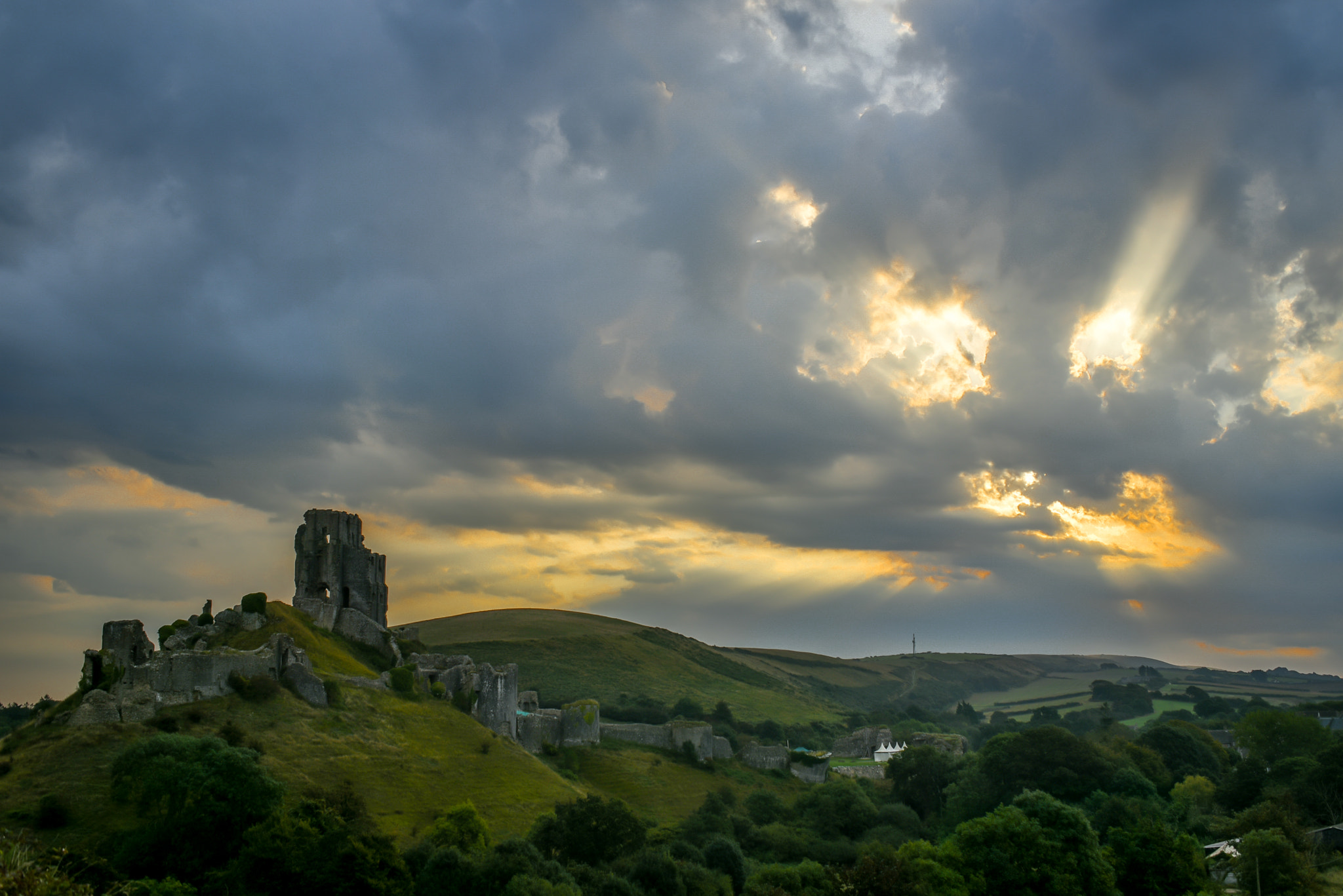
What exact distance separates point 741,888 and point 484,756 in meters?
20.9

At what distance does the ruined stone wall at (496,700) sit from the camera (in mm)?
74875

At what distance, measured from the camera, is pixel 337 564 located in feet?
269

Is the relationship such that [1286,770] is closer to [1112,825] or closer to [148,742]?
[1112,825]

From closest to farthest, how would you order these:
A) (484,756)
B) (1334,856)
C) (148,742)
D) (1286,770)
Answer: (148,742)
(1334,856)
(484,756)
(1286,770)

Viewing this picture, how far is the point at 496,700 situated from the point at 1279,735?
84064mm

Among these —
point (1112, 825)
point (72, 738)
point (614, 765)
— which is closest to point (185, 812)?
point (72, 738)

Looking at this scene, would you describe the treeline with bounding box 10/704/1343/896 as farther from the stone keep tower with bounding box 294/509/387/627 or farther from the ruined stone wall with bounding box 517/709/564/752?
the stone keep tower with bounding box 294/509/387/627

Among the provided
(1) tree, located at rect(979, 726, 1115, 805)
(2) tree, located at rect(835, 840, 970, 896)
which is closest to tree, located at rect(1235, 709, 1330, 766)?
(1) tree, located at rect(979, 726, 1115, 805)

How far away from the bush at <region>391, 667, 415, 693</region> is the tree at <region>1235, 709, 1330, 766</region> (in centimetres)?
8395

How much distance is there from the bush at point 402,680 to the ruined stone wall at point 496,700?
7.37 metres

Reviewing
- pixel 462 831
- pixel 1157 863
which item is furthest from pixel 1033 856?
pixel 462 831

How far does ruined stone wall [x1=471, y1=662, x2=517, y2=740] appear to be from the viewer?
2948 inches

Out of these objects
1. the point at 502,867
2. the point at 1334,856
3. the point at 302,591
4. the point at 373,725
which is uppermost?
the point at 302,591

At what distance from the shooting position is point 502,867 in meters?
39.8
